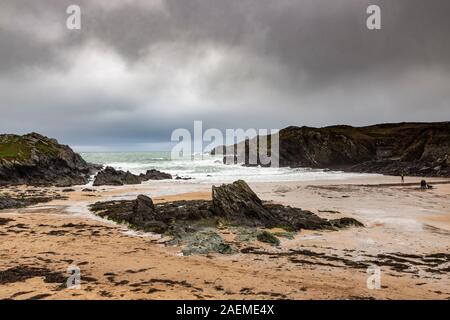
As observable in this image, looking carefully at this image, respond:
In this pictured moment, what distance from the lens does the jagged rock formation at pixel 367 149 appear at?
7331cm

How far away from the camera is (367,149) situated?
309ft

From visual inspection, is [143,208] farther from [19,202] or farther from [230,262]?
[19,202]

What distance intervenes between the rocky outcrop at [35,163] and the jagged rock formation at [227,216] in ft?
106

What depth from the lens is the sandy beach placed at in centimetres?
1213

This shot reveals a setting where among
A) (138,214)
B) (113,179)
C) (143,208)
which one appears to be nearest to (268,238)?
(138,214)

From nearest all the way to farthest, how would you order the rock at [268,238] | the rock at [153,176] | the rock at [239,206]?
the rock at [268,238]
the rock at [239,206]
the rock at [153,176]

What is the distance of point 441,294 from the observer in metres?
12.3

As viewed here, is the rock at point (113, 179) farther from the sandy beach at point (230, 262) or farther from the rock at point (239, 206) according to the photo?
the rock at point (239, 206)

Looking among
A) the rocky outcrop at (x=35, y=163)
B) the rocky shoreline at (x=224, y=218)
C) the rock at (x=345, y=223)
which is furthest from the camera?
the rocky outcrop at (x=35, y=163)

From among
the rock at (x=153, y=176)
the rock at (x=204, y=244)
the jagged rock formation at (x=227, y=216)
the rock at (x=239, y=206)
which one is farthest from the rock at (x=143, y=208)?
the rock at (x=153, y=176)

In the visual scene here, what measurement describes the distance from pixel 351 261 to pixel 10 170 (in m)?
54.0

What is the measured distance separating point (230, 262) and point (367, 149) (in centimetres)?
8657
